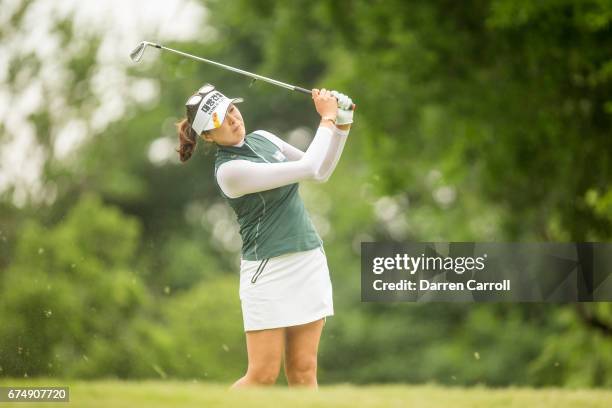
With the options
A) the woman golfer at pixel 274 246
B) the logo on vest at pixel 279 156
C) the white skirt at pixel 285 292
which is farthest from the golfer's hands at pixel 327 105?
the white skirt at pixel 285 292

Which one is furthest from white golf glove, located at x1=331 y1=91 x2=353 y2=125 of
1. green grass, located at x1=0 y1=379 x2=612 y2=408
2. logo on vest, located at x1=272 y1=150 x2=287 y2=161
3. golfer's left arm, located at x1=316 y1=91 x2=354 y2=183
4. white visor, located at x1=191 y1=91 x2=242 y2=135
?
green grass, located at x1=0 y1=379 x2=612 y2=408

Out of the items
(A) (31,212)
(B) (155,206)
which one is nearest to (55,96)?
(A) (31,212)

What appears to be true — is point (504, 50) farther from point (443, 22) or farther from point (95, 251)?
point (95, 251)

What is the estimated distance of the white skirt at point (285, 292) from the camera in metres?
4.57

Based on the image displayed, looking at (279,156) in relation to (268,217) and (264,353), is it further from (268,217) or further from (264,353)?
(264,353)

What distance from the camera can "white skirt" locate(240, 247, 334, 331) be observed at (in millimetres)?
4570

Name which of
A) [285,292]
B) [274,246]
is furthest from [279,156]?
[285,292]

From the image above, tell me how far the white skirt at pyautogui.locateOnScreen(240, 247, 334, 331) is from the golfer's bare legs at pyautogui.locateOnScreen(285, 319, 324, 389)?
0.08 m

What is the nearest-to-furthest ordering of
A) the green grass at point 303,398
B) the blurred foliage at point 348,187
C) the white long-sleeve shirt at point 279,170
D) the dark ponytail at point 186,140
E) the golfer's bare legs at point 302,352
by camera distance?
the white long-sleeve shirt at point 279,170 → the green grass at point 303,398 → the golfer's bare legs at point 302,352 → the dark ponytail at point 186,140 → the blurred foliage at point 348,187

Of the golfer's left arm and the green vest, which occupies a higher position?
the golfer's left arm

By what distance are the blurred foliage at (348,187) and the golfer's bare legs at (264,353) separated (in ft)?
15.4

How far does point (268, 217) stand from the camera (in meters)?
4.62

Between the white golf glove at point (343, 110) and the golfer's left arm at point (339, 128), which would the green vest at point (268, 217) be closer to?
the golfer's left arm at point (339, 128)

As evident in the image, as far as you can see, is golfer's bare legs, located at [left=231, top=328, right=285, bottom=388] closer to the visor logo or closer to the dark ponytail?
the dark ponytail
